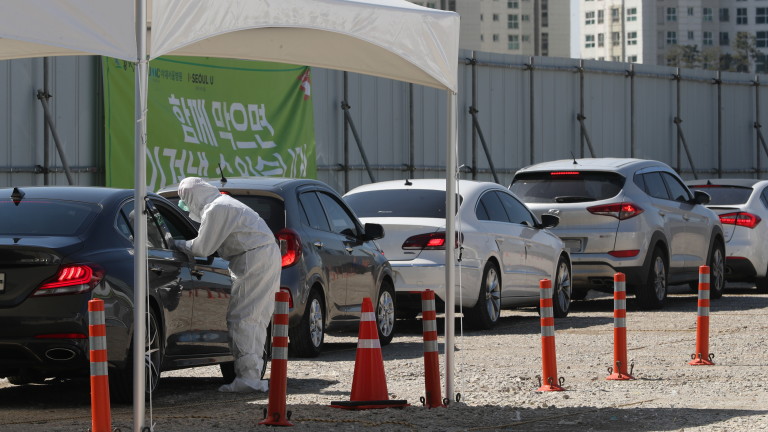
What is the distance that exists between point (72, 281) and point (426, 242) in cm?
612

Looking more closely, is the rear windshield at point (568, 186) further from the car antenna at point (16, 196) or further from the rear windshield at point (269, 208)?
the car antenna at point (16, 196)

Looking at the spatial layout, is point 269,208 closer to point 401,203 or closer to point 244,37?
point 244,37

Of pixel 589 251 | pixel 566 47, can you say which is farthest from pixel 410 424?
pixel 566 47

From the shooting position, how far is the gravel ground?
8.98 metres

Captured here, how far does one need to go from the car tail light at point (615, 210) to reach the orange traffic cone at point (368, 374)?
28.5 ft

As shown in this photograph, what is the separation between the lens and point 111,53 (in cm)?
778

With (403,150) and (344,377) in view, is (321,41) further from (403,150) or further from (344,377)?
(403,150)

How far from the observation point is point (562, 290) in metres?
17.3

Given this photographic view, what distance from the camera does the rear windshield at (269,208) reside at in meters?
12.6

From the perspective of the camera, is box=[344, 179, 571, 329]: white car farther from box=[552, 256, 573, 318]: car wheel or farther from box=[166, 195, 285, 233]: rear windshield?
box=[166, 195, 285, 233]: rear windshield

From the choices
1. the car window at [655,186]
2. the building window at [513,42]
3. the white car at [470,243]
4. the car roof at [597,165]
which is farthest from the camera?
the building window at [513,42]

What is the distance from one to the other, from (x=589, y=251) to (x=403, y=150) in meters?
8.10

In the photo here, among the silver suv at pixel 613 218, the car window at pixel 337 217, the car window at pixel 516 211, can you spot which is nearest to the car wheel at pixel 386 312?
the car window at pixel 337 217

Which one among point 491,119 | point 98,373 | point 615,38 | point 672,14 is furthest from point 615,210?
point 615,38
